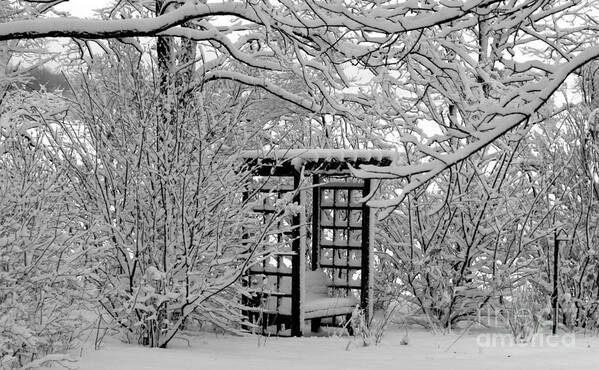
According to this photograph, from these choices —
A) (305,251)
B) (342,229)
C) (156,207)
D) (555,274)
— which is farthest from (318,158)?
(555,274)

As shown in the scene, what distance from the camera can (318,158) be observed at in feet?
26.2

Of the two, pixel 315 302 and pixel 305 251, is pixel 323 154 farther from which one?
pixel 315 302

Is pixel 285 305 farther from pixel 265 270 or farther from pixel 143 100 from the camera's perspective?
pixel 143 100

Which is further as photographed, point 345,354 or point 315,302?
point 315,302

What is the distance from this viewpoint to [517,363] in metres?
5.82

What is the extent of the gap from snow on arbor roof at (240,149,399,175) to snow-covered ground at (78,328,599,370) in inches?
63.1

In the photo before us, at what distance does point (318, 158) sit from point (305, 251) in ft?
3.73

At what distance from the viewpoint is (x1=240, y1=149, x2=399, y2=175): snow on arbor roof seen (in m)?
7.82

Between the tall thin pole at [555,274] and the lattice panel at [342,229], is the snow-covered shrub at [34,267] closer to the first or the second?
the lattice panel at [342,229]

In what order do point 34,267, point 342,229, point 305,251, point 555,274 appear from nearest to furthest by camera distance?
point 34,267 < point 555,274 < point 305,251 < point 342,229

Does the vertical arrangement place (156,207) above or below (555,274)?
above

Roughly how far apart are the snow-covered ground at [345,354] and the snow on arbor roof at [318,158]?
5.26 feet

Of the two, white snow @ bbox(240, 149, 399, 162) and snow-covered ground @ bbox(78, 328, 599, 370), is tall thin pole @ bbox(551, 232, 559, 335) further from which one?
white snow @ bbox(240, 149, 399, 162)

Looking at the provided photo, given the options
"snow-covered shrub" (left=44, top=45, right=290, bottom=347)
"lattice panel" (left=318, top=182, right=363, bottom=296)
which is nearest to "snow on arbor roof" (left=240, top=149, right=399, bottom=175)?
"lattice panel" (left=318, top=182, right=363, bottom=296)
